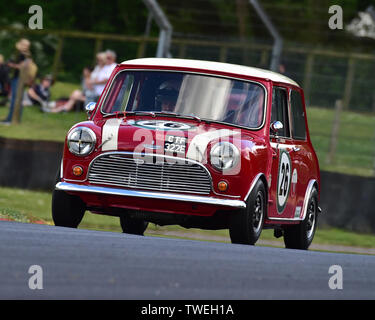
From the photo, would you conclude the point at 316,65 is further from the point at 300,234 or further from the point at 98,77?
the point at 300,234

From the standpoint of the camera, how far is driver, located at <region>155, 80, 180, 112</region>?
9812 millimetres

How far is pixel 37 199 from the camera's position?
1520cm

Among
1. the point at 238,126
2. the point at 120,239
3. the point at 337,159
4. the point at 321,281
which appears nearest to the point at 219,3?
the point at 337,159

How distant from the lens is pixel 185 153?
8961mm

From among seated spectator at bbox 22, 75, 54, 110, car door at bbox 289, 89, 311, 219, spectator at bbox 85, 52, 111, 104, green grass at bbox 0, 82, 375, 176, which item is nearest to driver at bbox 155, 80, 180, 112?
car door at bbox 289, 89, 311, 219

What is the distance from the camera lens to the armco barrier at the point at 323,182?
1497 centimetres

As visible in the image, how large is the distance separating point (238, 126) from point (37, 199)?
6101 millimetres

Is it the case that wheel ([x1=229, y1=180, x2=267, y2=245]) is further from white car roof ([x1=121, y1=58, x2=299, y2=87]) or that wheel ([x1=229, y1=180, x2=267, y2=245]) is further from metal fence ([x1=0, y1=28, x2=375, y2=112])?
metal fence ([x1=0, y1=28, x2=375, y2=112])

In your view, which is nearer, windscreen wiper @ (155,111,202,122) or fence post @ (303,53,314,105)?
windscreen wiper @ (155,111,202,122)

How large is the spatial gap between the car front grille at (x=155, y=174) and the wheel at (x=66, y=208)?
452 mm

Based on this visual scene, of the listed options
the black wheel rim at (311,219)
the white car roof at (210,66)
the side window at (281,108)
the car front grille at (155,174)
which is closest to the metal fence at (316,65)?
the black wheel rim at (311,219)

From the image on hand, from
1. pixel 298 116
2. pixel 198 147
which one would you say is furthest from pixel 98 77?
pixel 198 147

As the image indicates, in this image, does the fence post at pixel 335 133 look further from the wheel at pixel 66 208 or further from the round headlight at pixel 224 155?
the round headlight at pixel 224 155
